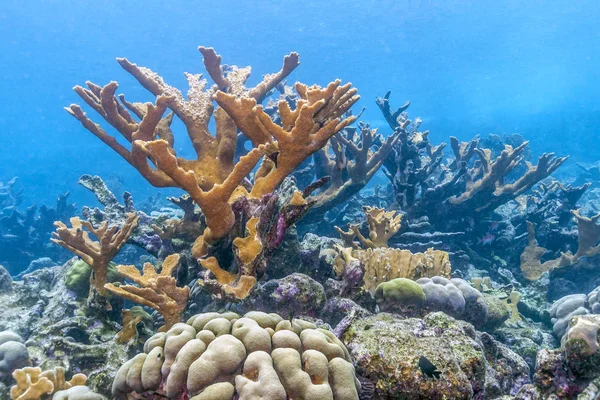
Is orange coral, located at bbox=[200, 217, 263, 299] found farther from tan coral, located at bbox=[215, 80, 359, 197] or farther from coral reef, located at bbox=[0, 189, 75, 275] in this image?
coral reef, located at bbox=[0, 189, 75, 275]

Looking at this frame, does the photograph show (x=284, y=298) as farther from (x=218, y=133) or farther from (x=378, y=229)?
(x=378, y=229)

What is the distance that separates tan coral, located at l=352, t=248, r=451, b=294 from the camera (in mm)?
4355

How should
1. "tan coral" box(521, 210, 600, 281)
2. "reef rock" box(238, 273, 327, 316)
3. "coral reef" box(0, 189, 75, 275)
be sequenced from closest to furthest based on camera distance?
"reef rock" box(238, 273, 327, 316) < "tan coral" box(521, 210, 600, 281) < "coral reef" box(0, 189, 75, 275)

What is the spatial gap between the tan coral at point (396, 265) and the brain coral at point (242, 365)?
1998mm

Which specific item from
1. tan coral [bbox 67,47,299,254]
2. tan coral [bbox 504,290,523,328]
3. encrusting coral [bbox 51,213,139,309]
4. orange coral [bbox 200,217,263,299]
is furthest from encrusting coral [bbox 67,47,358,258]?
tan coral [bbox 504,290,523,328]

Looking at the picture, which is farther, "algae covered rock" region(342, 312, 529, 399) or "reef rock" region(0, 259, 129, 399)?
"reef rock" region(0, 259, 129, 399)

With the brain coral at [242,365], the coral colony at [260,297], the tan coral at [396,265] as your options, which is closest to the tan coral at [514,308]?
the coral colony at [260,297]

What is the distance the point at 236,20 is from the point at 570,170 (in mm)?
40238

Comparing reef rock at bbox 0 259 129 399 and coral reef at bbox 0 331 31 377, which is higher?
reef rock at bbox 0 259 129 399

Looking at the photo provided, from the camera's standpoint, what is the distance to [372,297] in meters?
4.02

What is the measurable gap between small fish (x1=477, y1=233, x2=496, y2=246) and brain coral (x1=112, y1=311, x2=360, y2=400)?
21.7ft

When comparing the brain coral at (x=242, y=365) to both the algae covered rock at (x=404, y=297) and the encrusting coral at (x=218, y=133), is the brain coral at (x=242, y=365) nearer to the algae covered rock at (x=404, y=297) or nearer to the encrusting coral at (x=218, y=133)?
the encrusting coral at (x=218, y=133)

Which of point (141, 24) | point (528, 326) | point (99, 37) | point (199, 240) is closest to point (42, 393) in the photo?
point (199, 240)

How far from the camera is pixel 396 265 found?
4477 millimetres
